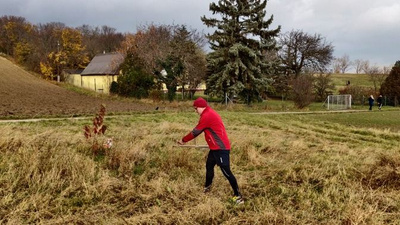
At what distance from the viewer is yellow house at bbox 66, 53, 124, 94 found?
127 ft

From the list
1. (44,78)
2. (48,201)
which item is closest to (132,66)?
(44,78)

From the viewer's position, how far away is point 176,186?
17.7 feet

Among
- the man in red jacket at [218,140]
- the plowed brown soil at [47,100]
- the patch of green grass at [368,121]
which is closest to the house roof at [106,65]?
the plowed brown soil at [47,100]

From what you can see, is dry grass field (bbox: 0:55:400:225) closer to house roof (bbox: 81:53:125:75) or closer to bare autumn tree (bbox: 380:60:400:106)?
house roof (bbox: 81:53:125:75)

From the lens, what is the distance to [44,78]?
146 ft

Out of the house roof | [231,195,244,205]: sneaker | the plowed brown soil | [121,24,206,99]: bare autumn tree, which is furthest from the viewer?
the house roof

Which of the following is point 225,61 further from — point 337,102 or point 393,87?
point 393,87

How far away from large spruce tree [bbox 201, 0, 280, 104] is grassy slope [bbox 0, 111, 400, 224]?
2079 centimetres

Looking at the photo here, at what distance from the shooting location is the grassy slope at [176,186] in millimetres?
4375

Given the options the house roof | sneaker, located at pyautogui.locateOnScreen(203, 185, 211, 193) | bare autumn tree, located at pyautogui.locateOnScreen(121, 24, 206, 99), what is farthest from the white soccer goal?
sneaker, located at pyautogui.locateOnScreen(203, 185, 211, 193)

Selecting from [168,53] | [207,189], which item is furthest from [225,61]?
[207,189]

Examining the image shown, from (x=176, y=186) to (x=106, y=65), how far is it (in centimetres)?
4003

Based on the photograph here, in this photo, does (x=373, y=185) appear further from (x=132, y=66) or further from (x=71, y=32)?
(x=71, y=32)

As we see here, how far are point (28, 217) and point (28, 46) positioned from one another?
55173 millimetres
